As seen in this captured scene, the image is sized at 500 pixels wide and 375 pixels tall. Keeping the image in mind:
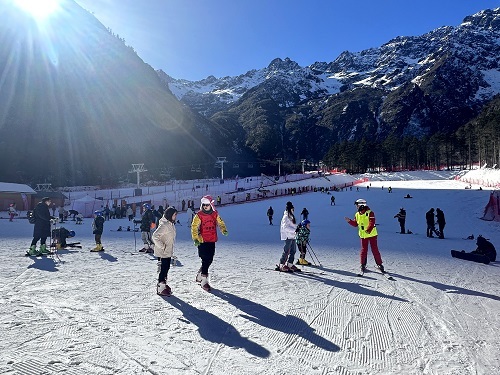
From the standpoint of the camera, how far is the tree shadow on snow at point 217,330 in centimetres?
411

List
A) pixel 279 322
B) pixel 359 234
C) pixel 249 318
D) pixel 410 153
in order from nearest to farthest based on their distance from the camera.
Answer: pixel 279 322
pixel 249 318
pixel 359 234
pixel 410 153

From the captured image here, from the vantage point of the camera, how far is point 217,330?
466cm

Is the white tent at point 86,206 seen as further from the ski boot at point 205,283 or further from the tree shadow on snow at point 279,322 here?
the tree shadow on snow at point 279,322

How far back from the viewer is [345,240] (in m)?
15.2

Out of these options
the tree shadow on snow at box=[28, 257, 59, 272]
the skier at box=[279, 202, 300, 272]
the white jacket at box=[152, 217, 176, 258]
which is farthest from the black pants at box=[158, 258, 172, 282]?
the tree shadow on snow at box=[28, 257, 59, 272]

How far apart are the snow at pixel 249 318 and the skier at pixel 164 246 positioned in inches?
10.3

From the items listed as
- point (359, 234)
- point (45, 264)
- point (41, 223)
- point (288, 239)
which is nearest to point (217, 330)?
point (288, 239)

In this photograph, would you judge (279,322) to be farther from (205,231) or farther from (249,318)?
(205,231)

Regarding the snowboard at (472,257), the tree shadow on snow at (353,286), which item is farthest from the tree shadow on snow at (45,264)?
the snowboard at (472,257)

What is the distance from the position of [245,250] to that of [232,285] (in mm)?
5298

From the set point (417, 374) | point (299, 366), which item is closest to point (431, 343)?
point (417, 374)

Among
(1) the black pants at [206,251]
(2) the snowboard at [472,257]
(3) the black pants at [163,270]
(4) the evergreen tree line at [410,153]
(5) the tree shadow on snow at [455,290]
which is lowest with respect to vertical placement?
(2) the snowboard at [472,257]

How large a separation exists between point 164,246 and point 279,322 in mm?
2673

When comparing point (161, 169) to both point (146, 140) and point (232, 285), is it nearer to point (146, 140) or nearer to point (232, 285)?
point (146, 140)
